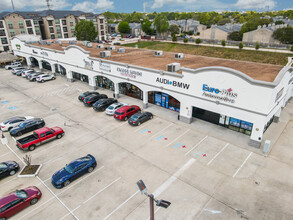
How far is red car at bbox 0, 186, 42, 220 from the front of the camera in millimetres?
14945

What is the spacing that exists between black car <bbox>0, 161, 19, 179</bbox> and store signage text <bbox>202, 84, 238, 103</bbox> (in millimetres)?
21448

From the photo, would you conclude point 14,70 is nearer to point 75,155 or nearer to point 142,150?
point 75,155

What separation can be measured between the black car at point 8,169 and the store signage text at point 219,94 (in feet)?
70.4

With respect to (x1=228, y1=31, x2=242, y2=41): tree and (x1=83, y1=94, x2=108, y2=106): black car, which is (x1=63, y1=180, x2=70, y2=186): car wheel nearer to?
(x1=83, y1=94, x2=108, y2=106): black car

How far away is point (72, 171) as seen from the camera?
1842 cm

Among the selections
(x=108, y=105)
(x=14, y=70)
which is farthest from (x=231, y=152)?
(x=14, y=70)

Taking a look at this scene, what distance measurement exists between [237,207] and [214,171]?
4.12 meters

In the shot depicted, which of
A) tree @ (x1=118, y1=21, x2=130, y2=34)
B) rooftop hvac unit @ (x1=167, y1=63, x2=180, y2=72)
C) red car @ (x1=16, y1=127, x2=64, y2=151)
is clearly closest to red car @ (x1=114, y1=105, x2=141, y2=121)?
red car @ (x1=16, y1=127, x2=64, y2=151)

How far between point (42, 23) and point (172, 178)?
97.6 meters

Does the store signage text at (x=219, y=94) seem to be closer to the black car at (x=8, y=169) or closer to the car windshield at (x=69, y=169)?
the car windshield at (x=69, y=169)

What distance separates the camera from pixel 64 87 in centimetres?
4384

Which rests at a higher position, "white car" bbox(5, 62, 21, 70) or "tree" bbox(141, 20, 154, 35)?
"tree" bbox(141, 20, 154, 35)

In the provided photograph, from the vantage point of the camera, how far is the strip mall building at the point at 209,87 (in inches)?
882

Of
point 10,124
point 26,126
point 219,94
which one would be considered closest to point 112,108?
point 26,126
